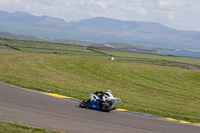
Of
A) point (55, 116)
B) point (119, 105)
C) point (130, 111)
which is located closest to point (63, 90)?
point (119, 105)

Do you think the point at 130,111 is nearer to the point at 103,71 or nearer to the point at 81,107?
the point at 81,107

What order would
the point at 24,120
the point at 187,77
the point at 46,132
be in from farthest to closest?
the point at 187,77
the point at 24,120
the point at 46,132

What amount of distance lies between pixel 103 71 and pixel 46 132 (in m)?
33.6

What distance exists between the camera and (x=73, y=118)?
14.1m

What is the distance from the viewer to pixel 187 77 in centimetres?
4859

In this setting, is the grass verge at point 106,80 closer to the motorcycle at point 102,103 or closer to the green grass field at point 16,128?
the motorcycle at point 102,103

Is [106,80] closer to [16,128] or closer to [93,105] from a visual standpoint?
[93,105]

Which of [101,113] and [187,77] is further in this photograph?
[187,77]

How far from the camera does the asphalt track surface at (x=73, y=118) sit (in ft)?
40.7

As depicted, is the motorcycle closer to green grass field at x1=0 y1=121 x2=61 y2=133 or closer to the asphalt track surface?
the asphalt track surface

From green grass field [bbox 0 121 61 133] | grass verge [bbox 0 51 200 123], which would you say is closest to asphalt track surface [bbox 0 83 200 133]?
green grass field [bbox 0 121 61 133]

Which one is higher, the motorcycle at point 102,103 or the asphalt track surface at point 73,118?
the motorcycle at point 102,103

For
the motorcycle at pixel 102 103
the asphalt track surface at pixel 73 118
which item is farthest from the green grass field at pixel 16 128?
the motorcycle at pixel 102 103

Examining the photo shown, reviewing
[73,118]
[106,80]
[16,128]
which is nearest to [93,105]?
[73,118]
